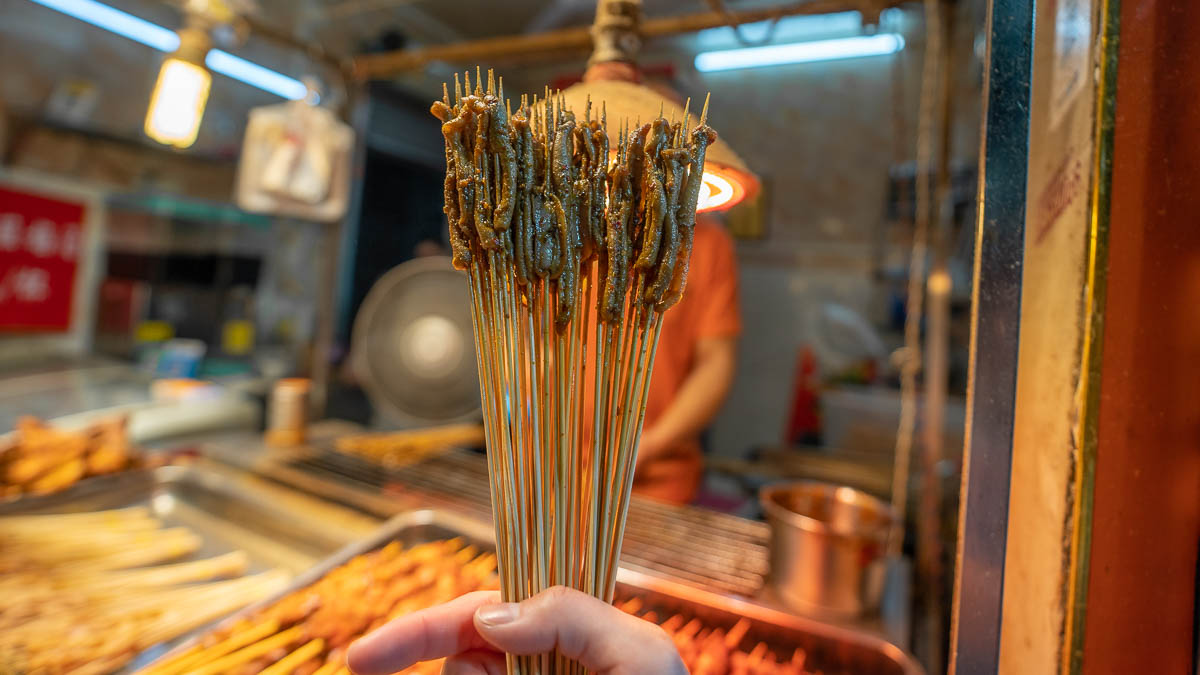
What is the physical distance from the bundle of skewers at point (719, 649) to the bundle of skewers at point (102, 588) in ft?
3.52

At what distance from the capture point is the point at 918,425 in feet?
11.9

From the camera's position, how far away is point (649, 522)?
2018mm

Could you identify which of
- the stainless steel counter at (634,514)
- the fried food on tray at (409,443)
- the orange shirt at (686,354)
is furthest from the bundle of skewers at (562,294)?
the fried food on tray at (409,443)

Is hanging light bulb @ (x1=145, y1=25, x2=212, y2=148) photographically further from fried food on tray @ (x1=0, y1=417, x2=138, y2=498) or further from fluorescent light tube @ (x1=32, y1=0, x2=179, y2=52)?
fluorescent light tube @ (x1=32, y1=0, x2=179, y2=52)

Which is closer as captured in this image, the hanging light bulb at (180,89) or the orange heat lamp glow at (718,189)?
the orange heat lamp glow at (718,189)

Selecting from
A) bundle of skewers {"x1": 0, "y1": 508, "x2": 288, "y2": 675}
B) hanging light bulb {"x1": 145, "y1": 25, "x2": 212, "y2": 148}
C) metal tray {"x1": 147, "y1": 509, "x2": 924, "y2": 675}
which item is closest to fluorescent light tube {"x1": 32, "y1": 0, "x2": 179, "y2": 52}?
hanging light bulb {"x1": 145, "y1": 25, "x2": 212, "y2": 148}

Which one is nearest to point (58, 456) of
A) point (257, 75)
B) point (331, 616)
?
point (331, 616)

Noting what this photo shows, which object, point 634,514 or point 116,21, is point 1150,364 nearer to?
point 634,514

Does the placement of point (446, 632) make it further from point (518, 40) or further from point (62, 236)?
point (62, 236)

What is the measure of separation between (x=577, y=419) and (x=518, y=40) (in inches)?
74.8

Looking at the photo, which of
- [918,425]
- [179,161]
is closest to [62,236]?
[179,161]

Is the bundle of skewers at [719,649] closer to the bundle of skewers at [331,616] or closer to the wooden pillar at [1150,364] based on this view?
the bundle of skewers at [331,616]

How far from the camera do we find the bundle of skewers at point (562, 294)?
604mm

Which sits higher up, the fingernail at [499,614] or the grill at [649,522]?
the fingernail at [499,614]
